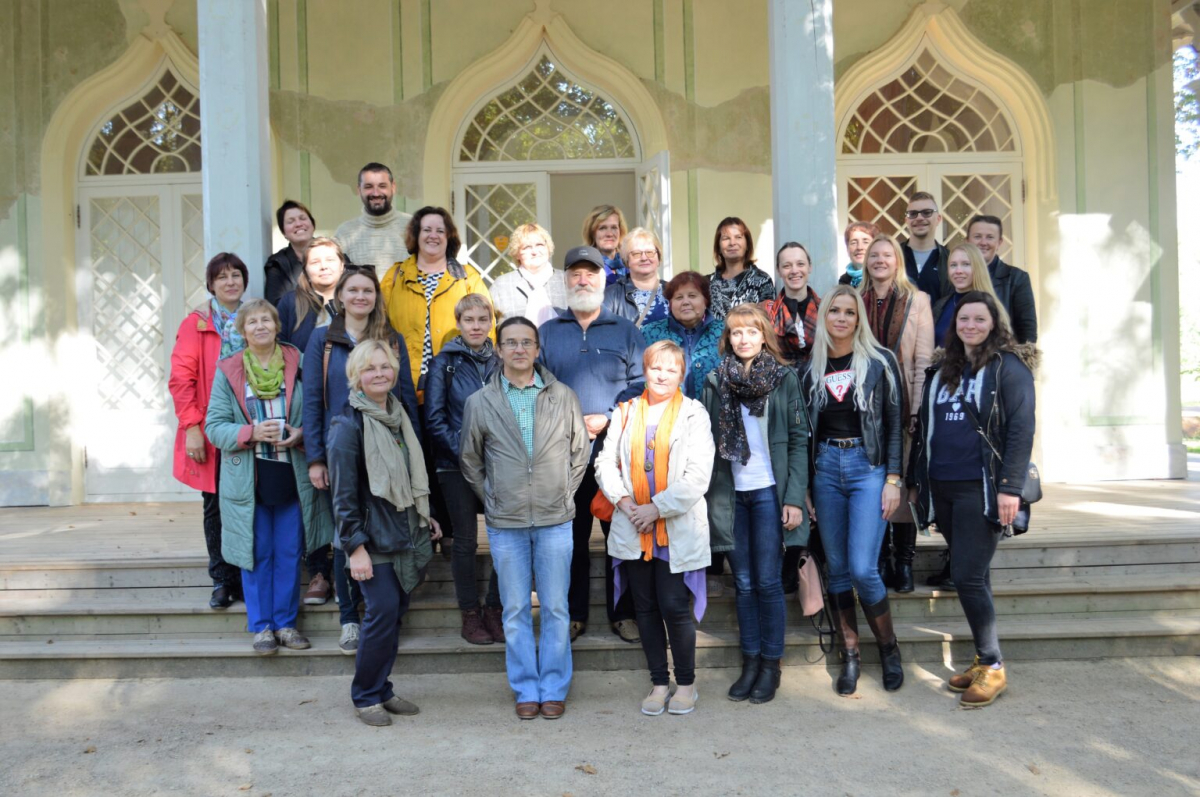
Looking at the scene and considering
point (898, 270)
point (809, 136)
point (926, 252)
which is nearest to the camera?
point (898, 270)

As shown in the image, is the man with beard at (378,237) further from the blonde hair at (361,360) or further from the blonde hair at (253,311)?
the blonde hair at (361,360)

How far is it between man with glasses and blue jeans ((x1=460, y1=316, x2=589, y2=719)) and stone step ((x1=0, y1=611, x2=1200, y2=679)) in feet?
1.55

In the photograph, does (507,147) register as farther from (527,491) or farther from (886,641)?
(886,641)

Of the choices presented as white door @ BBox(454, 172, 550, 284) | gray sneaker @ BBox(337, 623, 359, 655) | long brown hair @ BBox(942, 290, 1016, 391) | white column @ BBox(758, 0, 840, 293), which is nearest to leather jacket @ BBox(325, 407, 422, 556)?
gray sneaker @ BBox(337, 623, 359, 655)

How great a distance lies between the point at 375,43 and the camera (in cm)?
789

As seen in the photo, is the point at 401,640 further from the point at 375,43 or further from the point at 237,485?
the point at 375,43

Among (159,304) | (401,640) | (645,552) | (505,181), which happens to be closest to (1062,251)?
(505,181)

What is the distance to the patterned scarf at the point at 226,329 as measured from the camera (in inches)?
190

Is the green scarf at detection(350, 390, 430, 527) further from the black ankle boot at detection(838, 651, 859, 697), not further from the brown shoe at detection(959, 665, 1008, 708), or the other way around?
the brown shoe at detection(959, 665, 1008, 708)

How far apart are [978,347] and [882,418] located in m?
0.51

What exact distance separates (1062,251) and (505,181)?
4.61 metres

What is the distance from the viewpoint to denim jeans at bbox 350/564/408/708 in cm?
412

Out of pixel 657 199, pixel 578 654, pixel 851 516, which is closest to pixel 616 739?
pixel 578 654

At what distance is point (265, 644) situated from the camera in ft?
15.3
